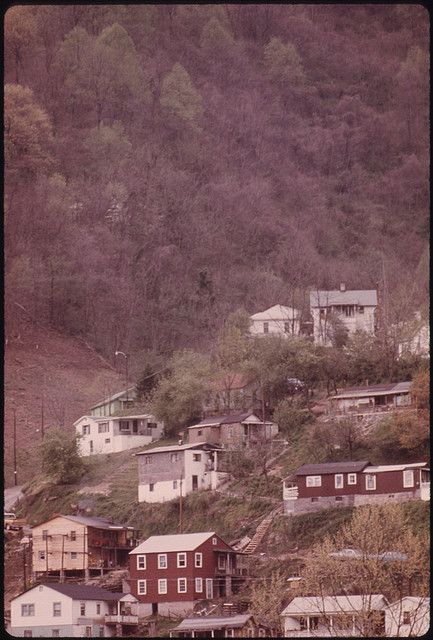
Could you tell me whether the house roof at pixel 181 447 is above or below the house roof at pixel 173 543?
above

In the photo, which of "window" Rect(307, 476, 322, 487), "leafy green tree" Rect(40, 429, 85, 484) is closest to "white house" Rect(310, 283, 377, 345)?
"leafy green tree" Rect(40, 429, 85, 484)

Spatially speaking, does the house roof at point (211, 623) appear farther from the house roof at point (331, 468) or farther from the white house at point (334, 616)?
the house roof at point (331, 468)

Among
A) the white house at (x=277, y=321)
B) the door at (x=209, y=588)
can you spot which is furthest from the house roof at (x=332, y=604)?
the white house at (x=277, y=321)

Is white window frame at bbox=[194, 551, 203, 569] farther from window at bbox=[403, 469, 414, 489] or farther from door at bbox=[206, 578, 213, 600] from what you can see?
window at bbox=[403, 469, 414, 489]

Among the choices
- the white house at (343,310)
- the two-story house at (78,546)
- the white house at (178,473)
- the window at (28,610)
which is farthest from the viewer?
the white house at (343,310)

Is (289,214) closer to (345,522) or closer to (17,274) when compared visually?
(17,274)

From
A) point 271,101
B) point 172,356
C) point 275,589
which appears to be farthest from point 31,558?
point 271,101

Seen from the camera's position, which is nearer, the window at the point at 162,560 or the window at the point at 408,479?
the window at the point at 162,560
